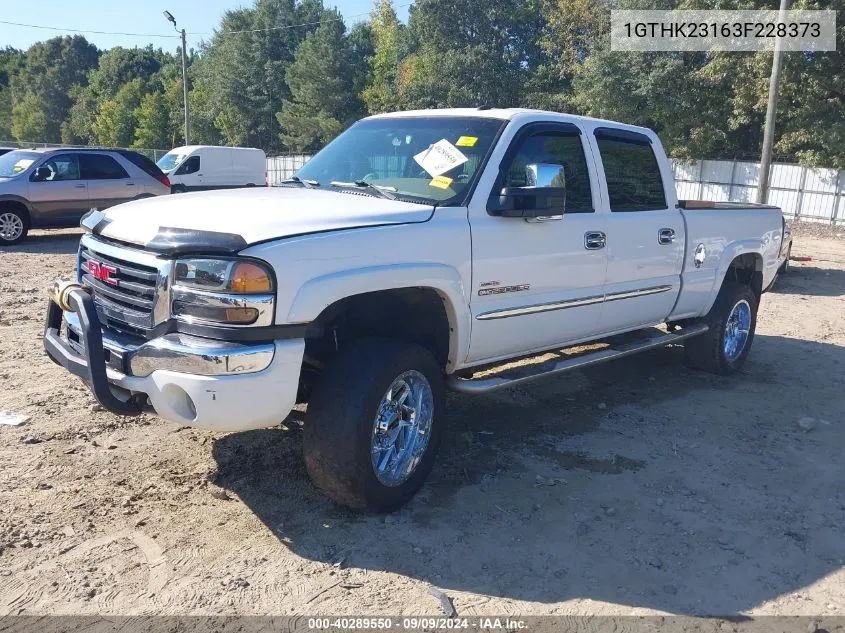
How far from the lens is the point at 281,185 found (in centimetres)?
489

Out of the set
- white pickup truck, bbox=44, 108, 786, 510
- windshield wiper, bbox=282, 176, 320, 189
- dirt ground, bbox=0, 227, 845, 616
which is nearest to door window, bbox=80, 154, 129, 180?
dirt ground, bbox=0, 227, 845, 616

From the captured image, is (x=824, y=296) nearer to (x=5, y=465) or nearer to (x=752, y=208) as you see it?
(x=752, y=208)

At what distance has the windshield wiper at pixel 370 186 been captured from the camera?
166 inches

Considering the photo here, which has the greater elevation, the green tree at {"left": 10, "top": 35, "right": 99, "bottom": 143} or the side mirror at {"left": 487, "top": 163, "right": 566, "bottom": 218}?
the green tree at {"left": 10, "top": 35, "right": 99, "bottom": 143}

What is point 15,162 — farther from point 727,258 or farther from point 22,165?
point 727,258

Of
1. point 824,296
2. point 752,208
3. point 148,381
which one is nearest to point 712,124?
point 824,296

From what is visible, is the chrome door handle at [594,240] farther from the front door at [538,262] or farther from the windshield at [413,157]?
the windshield at [413,157]

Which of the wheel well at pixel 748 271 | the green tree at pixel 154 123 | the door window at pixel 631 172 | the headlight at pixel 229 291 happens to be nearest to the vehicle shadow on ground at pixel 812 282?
the wheel well at pixel 748 271

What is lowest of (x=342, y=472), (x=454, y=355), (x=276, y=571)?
(x=276, y=571)

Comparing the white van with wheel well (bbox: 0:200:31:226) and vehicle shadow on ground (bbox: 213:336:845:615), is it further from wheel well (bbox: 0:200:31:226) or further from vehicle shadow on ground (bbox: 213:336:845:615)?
vehicle shadow on ground (bbox: 213:336:845:615)

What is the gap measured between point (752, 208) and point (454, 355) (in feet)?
12.9

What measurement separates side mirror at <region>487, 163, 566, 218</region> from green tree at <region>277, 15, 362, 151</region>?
45.4 meters

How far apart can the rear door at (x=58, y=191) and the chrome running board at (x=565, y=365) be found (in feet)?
37.7

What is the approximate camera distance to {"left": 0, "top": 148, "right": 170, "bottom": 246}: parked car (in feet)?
43.3
